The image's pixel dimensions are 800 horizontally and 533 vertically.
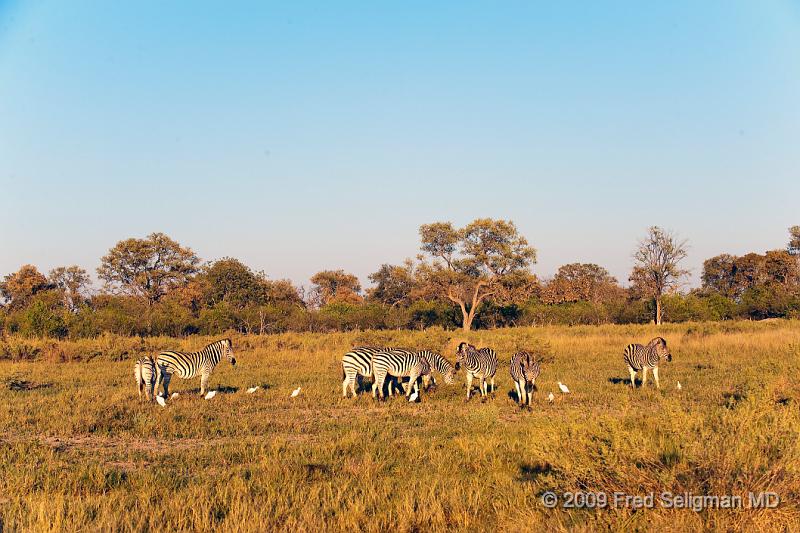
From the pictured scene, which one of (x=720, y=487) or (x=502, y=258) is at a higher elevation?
(x=502, y=258)

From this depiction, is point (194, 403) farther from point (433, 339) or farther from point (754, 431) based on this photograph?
point (433, 339)

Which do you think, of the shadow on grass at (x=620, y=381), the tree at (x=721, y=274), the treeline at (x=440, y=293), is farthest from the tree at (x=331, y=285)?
the shadow on grass at (x=620, y=381)

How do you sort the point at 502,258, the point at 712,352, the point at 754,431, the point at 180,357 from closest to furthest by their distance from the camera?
the point at 754,431
the point at 180,357
the point at 712,352
the point at 502,258

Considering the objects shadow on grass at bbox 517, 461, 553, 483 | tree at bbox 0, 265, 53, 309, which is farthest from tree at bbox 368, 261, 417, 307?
shadow on grass at bbox 517, 461, 553, 483

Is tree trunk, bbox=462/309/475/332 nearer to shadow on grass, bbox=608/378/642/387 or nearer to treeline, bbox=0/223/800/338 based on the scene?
treeline, bbox=0/223/800/338

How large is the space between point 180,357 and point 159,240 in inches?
1640

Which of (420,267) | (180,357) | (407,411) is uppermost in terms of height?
(420,267)

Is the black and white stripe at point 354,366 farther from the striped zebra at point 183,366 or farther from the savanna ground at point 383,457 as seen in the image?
the striped zebra at point 183,366

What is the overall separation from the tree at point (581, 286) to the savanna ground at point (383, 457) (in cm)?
3515

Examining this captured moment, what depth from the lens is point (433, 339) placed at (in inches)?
1169

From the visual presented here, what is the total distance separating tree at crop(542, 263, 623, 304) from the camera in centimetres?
5238

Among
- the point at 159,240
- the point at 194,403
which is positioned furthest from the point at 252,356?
the point at 159,240

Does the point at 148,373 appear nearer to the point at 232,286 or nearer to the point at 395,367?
the point at 395,367

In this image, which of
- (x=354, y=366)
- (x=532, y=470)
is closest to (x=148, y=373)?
(x=354, y=366)
